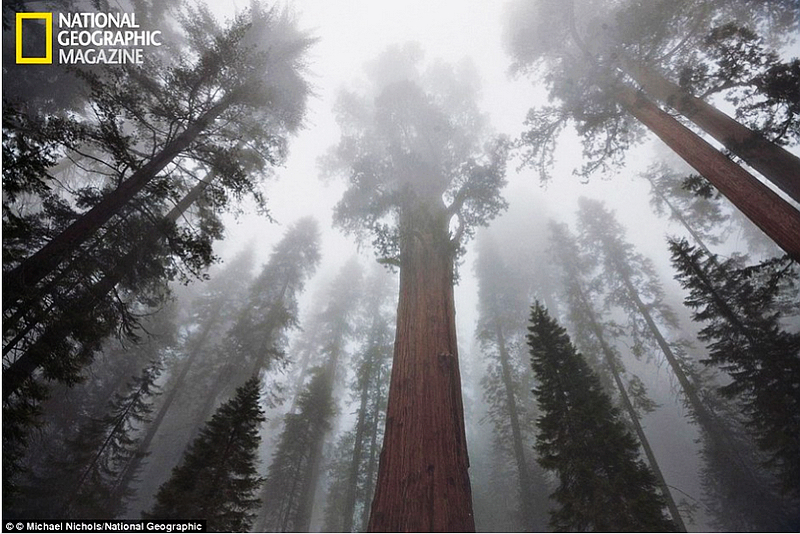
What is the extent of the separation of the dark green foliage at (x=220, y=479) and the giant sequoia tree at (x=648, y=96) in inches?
400

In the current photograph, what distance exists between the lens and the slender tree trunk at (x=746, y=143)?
596 centimetres

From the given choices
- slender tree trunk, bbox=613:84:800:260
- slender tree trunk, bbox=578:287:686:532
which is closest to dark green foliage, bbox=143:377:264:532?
slender tree trunk, bbox=613:84:800:260

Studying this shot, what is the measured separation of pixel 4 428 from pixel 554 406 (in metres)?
10.5

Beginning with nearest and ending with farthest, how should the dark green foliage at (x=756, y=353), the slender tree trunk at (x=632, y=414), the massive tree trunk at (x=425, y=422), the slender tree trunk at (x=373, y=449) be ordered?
the massive tree trunk at (x=425, y=422) < the dark green foliage at (x=756, y=353) < the slender tree trunk at (x=632, y=414) < the slender tree trunk at (x=373, y=449)

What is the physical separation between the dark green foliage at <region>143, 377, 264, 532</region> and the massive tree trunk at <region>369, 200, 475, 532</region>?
10.7ft

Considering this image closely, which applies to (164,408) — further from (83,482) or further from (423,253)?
(423,253)

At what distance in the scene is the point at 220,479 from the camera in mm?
5918

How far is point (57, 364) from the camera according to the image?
210 inches

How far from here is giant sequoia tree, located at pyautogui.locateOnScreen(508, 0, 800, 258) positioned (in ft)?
19.2

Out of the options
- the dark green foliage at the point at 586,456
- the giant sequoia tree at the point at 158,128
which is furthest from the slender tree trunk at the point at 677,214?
the giant sequoia tree at the point at 158,128

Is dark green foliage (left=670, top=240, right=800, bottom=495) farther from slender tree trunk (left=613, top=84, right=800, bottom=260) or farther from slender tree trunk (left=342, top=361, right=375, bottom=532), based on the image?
slender tree trunk (left=342, top=361, right=375, bottom=532)

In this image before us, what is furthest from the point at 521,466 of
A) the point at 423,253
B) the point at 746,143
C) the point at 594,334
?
the point at 746,143

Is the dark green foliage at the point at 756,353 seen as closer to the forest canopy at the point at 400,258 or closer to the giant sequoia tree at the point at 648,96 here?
the forest canopy at the point at 400,258

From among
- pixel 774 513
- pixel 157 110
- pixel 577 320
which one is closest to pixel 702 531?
pixel 774 513
